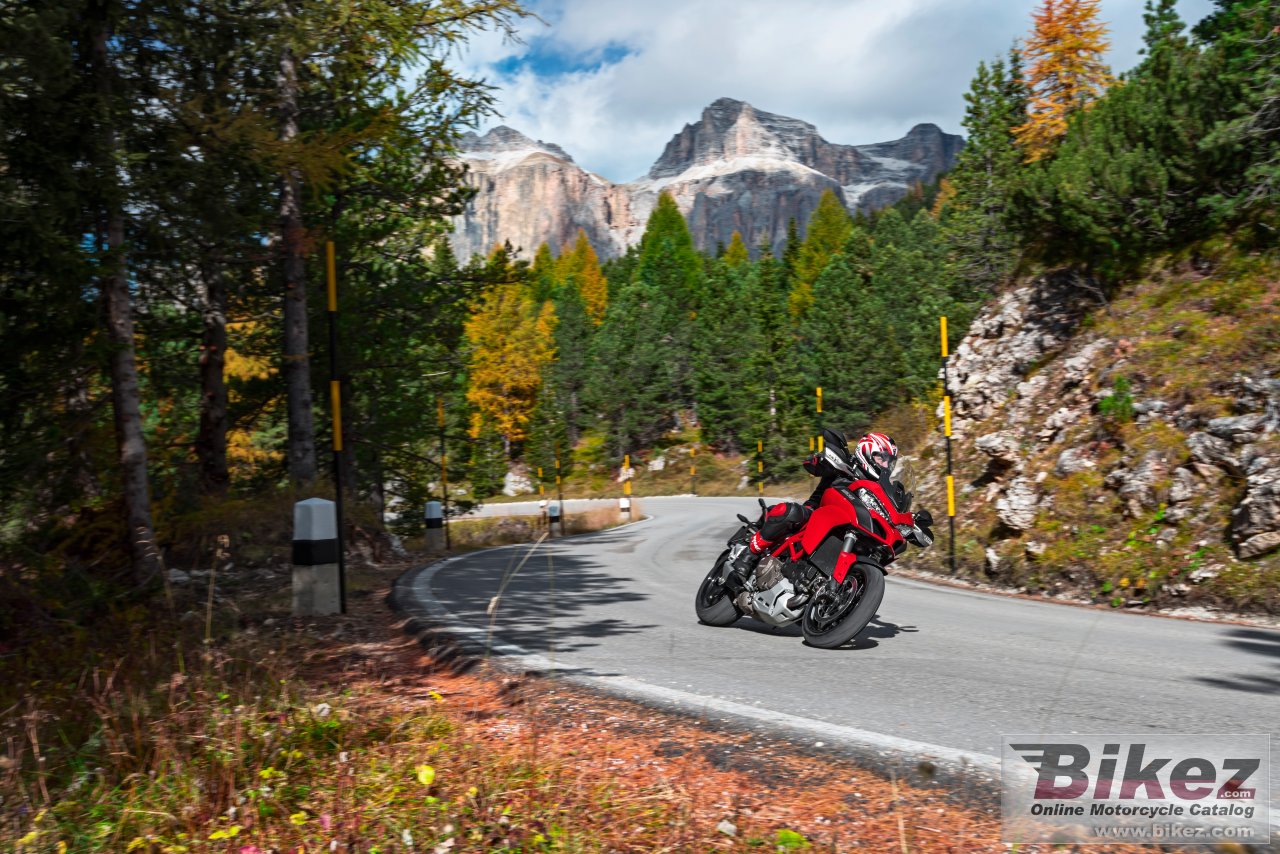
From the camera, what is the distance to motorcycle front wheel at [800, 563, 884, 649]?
20.3 feet

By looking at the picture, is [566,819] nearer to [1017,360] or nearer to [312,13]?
[312,13]

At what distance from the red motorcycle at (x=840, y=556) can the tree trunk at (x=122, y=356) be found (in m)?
6.34

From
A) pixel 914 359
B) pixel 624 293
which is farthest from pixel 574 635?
pixel 624 293

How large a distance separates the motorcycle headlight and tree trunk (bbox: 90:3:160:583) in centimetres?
714

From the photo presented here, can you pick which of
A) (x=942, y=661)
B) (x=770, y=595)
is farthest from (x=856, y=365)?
(x=942, y=661)

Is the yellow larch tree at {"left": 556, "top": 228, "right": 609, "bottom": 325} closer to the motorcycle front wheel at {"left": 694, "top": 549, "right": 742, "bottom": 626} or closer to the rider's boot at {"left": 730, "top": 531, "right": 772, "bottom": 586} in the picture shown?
the motorcycle front wheel at {"left": 694, "top": 549, "right": 742, "bottom": 626}

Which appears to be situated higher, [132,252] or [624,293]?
[624,293]

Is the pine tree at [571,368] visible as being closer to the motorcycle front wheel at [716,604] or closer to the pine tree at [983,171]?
the pine tree at [983,171]

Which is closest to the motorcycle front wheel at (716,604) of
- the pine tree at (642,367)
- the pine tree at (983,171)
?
the pine tree at (983,171)

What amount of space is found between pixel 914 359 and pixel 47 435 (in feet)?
134

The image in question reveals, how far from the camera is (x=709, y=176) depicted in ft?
650

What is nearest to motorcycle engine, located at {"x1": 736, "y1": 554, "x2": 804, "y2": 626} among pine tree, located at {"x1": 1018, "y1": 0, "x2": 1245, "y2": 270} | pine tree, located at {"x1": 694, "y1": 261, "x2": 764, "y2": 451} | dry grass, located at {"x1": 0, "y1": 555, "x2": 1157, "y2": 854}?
dry grass, located at {"x1": 0, "y1": 555, "x2": 1157, "y2": 854}

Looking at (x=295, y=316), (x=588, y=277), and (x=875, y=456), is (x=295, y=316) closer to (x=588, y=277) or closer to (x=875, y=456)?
(x=875, y=456)

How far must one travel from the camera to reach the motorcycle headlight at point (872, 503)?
6.30m
